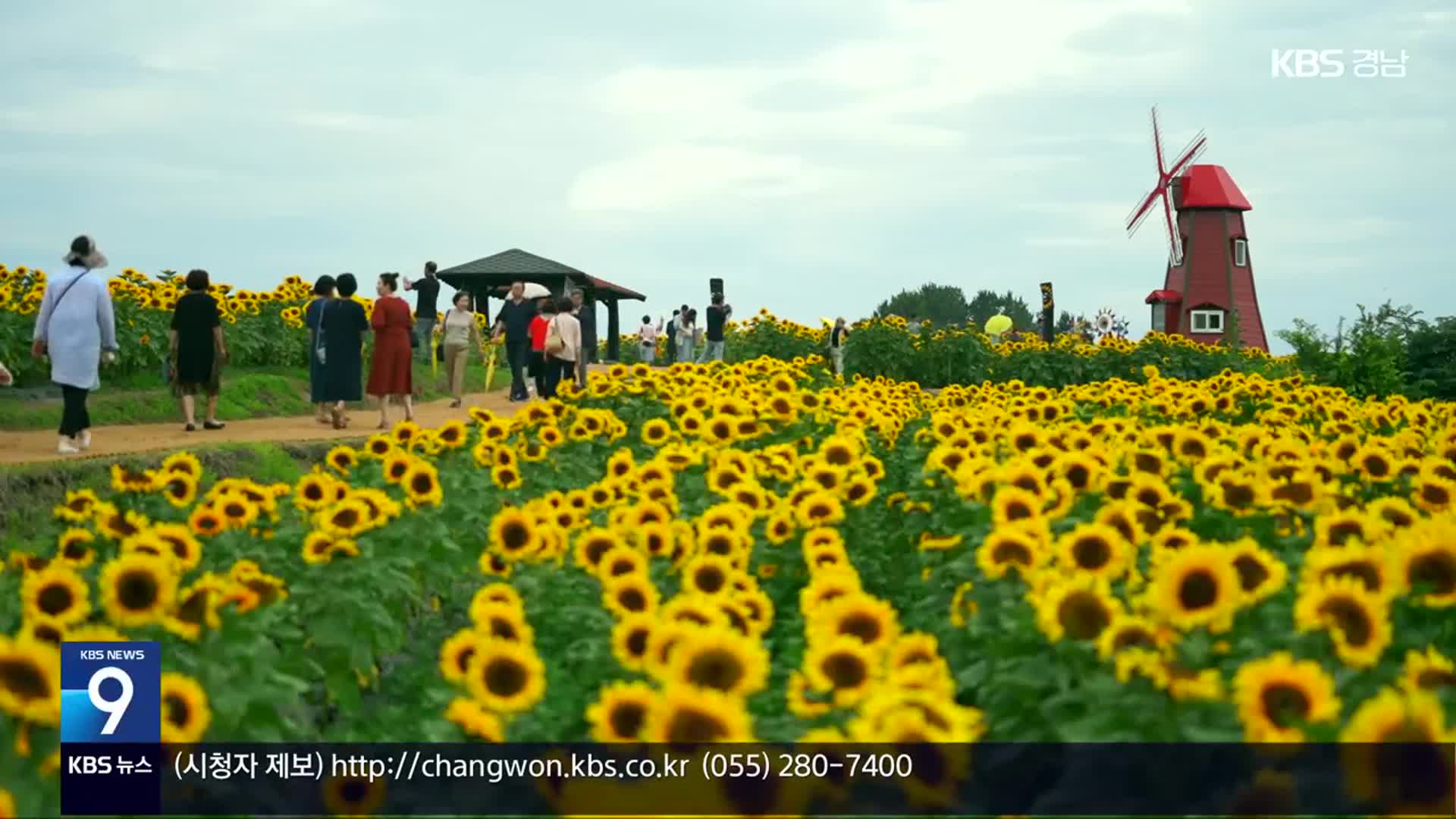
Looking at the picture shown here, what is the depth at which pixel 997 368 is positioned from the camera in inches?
947

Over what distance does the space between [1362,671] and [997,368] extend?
814 inches

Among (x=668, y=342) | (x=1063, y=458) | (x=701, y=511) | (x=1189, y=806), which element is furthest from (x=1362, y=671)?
(x=668, y=342)

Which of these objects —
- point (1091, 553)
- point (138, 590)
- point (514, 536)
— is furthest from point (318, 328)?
point (1091, 553)

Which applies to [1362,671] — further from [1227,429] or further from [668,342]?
[668,342]

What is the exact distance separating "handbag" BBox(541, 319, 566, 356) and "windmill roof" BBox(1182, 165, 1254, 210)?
3592cm

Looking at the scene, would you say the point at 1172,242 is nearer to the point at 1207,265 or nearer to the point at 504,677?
the point at 1207,265

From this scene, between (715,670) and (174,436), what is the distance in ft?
40.5

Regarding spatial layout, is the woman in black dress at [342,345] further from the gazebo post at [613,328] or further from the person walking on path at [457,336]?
the gazebo post at [613,328]

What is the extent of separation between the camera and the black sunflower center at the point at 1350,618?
354cm

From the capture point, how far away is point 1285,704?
3262 mm

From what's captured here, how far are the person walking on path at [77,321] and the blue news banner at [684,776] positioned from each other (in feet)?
28.9

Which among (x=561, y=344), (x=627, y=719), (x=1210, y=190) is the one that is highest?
(x=1210, y=190)

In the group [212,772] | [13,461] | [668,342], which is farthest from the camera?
[668,342]

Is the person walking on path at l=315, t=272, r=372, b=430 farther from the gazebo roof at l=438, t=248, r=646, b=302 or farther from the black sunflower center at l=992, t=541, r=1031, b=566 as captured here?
the gazebo roof at l=438, t=248, r=646, b=302
